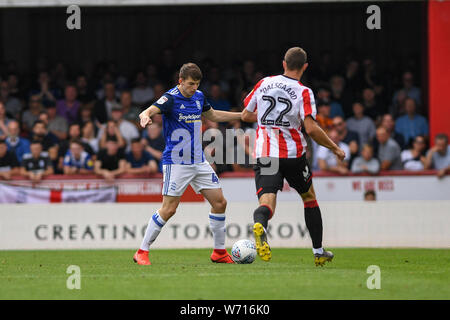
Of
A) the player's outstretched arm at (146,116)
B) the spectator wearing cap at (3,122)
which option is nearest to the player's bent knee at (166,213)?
the player's outstretched arm at (146,116)

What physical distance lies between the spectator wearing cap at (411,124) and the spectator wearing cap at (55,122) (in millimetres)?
6715

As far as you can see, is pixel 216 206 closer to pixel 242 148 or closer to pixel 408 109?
pixel 242 148

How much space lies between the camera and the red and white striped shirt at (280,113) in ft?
30.0

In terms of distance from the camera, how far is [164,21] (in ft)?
76.3

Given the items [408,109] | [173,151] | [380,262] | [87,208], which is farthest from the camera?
[408,109]

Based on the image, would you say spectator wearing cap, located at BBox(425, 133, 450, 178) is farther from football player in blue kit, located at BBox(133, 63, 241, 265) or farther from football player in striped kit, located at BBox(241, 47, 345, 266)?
football player in striped kit, located at BBox(241, 47, 345, 266)

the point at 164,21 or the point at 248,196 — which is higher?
the point at 164,21

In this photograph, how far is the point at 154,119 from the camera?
17156 mm

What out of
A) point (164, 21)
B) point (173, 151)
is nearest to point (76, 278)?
point (173, 151)

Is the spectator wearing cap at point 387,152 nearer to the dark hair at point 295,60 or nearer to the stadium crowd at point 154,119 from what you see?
the stadium crowd at point 154,119

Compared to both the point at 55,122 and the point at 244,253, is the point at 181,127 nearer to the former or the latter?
the point at 244,253

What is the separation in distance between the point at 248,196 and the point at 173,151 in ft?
21.3

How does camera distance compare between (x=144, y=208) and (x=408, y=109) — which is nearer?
(x=144, y=208)

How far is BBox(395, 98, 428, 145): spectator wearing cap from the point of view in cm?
1761
